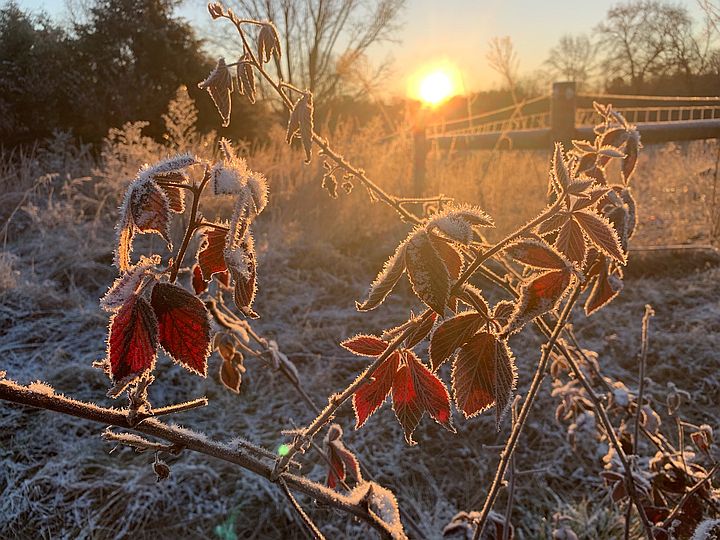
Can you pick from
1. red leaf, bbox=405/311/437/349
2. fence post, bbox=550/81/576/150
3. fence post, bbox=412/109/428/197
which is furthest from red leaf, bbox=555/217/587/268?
fence post, bbox=412/109/428/197

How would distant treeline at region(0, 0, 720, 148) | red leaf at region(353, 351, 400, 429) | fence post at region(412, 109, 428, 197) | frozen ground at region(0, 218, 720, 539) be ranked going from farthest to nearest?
1. distant treeline at region(0, 0, 720, 148)
2. fence post at region(412, 109, 428, 197)
3. frozen ground at region(0, 218, 720, 539)
4. red leaf at region(353, 351, 400, 429)

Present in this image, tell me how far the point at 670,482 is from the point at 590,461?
40.8 inches

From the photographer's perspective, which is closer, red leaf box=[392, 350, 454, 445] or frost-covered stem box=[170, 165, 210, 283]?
frost-covered stem box=[170, 165, 210, 283]

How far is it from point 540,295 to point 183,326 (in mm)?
277

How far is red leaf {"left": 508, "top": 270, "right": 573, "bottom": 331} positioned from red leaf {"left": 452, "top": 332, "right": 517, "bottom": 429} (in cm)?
4

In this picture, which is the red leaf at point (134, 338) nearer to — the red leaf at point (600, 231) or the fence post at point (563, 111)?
the red leaf at point (600, 231)

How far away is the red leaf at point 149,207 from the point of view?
411mm

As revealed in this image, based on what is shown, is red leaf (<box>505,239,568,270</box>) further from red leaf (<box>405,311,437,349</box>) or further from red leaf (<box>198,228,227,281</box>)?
red leaf (<box>198,228,227,281</box>)

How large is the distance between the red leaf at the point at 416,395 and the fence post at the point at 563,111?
4.35 metres

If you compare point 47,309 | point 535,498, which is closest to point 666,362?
point 535,498

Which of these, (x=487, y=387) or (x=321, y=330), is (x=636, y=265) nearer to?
(x=321, y=330)

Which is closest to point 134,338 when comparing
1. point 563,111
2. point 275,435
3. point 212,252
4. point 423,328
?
point 212,252

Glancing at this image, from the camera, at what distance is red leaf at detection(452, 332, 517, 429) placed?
470 mm

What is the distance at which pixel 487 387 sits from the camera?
0.49m
